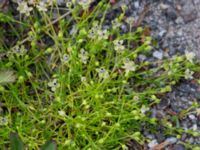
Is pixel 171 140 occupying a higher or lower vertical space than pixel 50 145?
lower

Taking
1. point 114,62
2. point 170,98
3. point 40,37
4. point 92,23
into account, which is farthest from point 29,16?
point 170,98

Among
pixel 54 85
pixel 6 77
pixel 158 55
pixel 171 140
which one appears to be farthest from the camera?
pixel 158 55

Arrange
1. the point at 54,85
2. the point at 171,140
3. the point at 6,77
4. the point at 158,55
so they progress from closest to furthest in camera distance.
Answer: the point at 6,77 → the point at 54,85 → the point at 171,140 → the point at 158,55

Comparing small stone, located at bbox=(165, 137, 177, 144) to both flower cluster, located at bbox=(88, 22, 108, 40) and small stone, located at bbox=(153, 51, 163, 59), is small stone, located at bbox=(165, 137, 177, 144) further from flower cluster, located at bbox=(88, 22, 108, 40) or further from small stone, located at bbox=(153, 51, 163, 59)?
flower cluster, located at bbox=(88, 22, 108, 40)

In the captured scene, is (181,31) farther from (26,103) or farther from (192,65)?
(26,103)

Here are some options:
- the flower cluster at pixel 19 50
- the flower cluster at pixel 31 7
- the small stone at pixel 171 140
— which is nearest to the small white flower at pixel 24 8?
the flower cluster at pixel 31 7

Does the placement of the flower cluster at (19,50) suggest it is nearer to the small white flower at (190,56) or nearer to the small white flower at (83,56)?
the small white flower at (83,56)

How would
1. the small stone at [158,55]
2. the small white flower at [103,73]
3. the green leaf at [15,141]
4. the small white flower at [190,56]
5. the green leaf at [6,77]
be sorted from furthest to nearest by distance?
the small stone at [158,55] → the small white flower at [190,56] → the small white flower at [103,73] → the green leaf at [6,77] → the green leaf at [15,141]

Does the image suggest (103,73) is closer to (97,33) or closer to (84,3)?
(97,33)

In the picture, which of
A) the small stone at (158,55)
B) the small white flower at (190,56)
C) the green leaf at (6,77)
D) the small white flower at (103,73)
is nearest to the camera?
the green leaf at (6,77)

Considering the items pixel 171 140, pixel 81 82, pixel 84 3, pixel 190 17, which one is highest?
pixel 84 3

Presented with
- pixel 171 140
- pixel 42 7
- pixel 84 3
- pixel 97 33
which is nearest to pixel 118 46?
pixel 97 33

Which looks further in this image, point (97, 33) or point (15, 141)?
point (97, 33)
